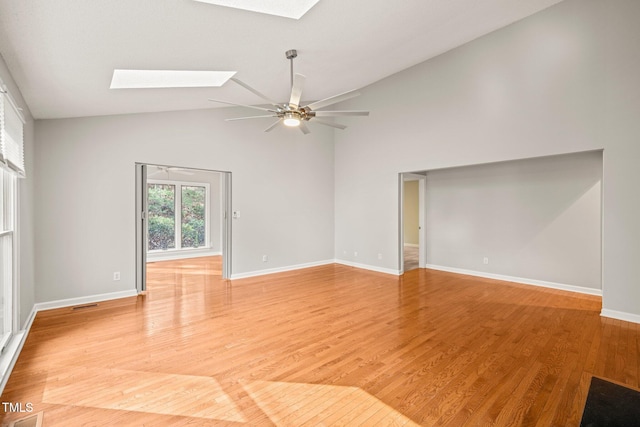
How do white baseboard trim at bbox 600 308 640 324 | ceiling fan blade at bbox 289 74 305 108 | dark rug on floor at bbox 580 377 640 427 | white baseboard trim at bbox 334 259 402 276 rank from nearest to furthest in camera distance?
dark rug on floor at bbox 580 377 640 427, ceiling fan blade at bbox 289 74 305 108, white baseboard trim at bbox 600 308 640 324, white baseboard trim at bbox 334 259 402 276

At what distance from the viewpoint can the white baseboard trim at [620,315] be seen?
347 cm

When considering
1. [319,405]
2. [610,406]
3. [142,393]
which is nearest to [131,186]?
[142,393]

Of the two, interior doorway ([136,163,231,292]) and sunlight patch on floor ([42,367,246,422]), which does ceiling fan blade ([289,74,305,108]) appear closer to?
sunlight patch on floor ([42,367,246,422])

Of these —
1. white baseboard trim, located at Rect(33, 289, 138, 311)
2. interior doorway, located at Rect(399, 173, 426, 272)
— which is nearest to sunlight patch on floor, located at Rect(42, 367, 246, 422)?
white baseboard trim, located at Rect(33, 289, 138, 311)

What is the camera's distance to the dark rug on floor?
1846 millimetres

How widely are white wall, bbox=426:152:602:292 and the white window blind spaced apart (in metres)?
6.50

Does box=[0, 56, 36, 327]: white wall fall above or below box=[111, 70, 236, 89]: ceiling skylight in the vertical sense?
below

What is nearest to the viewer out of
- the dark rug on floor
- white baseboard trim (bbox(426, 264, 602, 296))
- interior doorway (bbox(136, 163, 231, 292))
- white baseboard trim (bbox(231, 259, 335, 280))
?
the dark rug on floor

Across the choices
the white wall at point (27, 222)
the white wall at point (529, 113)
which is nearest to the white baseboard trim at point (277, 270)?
the white wall at point (529, 113)

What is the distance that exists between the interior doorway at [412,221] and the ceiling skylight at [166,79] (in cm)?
386

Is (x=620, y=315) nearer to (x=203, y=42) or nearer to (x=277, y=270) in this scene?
(x=277, y=270)

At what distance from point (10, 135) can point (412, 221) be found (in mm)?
9753

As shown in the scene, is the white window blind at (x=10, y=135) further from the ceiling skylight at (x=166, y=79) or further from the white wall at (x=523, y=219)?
the white wall at (x=523, y=219)

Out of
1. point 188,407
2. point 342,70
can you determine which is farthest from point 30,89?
point 342,70
